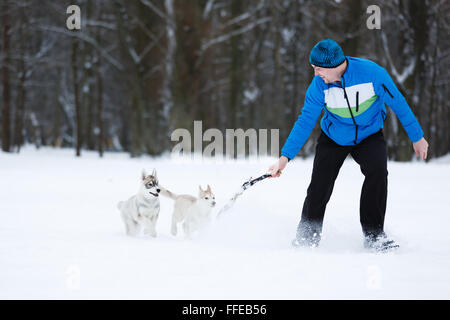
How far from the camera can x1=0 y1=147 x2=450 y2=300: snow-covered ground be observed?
290cm

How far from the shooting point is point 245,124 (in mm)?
24828

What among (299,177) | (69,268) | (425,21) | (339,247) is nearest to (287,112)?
(425,21)

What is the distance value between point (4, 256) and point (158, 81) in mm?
18854

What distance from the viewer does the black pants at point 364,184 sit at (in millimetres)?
4211

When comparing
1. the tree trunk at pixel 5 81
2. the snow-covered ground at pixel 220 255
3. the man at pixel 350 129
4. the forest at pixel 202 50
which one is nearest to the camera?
the snow-covered ground at pixel 220 255

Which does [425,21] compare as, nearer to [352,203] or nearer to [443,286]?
[352,203]

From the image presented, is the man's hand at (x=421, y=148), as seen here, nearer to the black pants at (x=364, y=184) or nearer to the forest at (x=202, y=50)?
the black pants at (x=364, y=184)

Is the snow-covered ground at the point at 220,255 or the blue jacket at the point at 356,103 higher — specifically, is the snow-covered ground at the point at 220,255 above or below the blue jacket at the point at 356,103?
below

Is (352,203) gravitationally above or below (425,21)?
below

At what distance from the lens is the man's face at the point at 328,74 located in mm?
3943

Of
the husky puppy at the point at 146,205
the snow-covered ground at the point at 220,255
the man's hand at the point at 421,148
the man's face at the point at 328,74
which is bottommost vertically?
the snow-covered ground at the point at 220,255

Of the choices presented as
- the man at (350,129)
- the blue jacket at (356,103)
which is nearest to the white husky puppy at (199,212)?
the man at (350,129)

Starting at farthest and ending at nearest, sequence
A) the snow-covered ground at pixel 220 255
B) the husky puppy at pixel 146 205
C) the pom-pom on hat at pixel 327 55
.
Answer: the husky puppy at pixel 146 205 < the pom-pom on hat at pixel 327 55 < the snow-covered ground at pixel 220 255

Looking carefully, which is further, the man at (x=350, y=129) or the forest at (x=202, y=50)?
the forest at (x=202, y=50)
